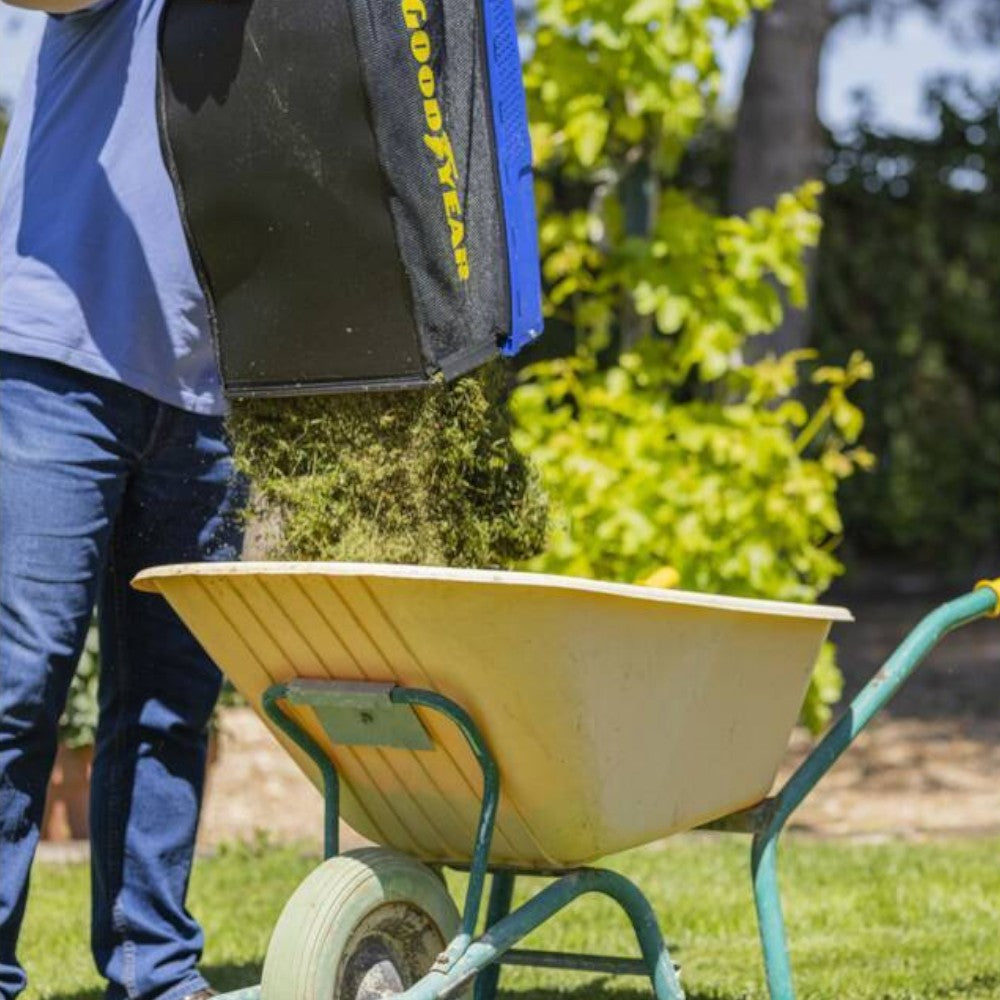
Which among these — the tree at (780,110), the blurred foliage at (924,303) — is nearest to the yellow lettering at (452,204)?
the tree at (780,110)

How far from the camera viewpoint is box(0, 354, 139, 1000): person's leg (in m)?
2.68

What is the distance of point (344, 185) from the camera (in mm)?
2453

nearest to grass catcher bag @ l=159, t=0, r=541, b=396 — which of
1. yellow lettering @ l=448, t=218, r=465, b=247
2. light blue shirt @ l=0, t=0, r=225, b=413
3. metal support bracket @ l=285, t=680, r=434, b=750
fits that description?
yellow lettering @ l=448, t=218, r=465, b=247

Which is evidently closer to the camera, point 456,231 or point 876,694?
point 456,231

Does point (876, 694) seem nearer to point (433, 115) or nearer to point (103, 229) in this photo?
point (433, 115)

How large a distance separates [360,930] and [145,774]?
0.72 metres

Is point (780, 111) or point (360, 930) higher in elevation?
point (780, 111)

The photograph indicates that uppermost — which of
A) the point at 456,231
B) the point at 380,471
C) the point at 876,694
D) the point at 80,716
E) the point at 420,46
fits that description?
the point at 420,46

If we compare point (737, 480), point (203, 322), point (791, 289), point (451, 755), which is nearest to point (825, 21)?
point (791, 289)

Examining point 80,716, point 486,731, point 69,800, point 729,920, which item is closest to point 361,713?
point 486,731

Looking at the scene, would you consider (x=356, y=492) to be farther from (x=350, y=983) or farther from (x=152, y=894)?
(x=152, y=894)

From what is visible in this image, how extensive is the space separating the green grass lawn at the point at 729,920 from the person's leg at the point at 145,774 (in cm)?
46

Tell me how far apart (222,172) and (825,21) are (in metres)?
4.34

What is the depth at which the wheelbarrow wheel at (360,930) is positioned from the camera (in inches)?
89.1
